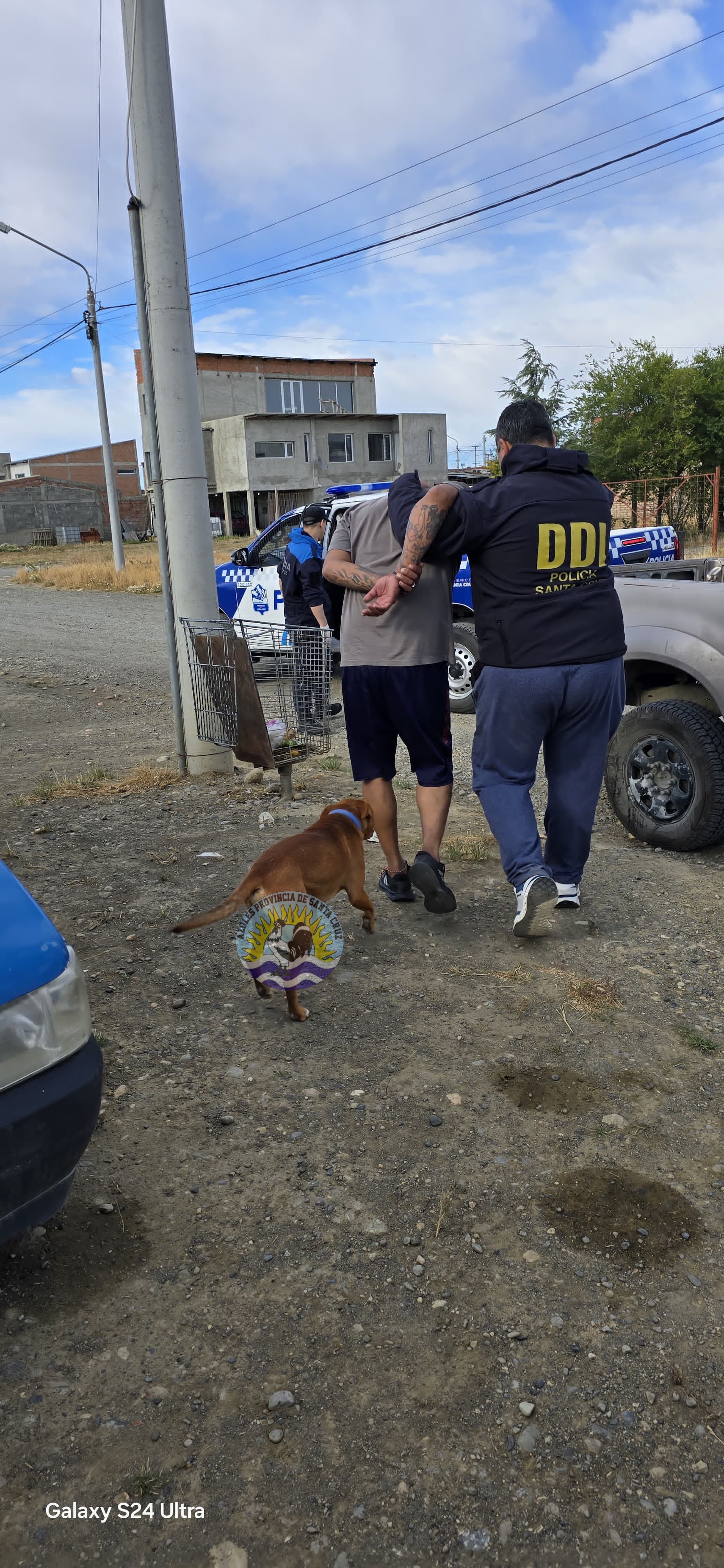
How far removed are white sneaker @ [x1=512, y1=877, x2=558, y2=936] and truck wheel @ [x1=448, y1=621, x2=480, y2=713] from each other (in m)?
4.98

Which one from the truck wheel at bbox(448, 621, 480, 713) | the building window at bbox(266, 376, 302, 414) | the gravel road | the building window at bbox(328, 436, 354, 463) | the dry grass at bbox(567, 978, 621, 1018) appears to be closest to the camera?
the dry grass at bbox(567, 978, 621, 1018)

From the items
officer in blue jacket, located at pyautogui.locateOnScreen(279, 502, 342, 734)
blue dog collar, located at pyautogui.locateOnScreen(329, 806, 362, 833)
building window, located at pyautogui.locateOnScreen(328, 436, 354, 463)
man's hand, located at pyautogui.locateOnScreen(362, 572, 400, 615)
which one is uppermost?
building window, located at pyautogui.locateOnScreen(328, 436, 354, 463)

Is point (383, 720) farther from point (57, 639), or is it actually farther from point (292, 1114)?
point (57, 639)

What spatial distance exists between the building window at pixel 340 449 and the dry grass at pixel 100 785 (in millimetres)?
46776

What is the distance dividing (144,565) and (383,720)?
27.3 metres

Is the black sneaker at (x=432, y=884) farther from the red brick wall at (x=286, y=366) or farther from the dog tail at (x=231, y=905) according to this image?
the red brick wall at (x=286, y=366)

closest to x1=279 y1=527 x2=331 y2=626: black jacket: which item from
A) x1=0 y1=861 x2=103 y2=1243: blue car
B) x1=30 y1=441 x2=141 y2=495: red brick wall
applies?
x1=0 y1=861 x2=103 y2=1243: blue car

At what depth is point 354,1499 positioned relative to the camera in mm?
1844

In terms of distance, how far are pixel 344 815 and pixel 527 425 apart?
1659 mm

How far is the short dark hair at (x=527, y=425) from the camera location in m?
3.95

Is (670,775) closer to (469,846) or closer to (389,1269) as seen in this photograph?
(469,846)

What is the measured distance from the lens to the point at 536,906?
3943mm

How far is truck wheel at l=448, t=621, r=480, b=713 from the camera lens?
888 centimetres

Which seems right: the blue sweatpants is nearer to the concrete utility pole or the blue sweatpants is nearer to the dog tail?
the dog tail
